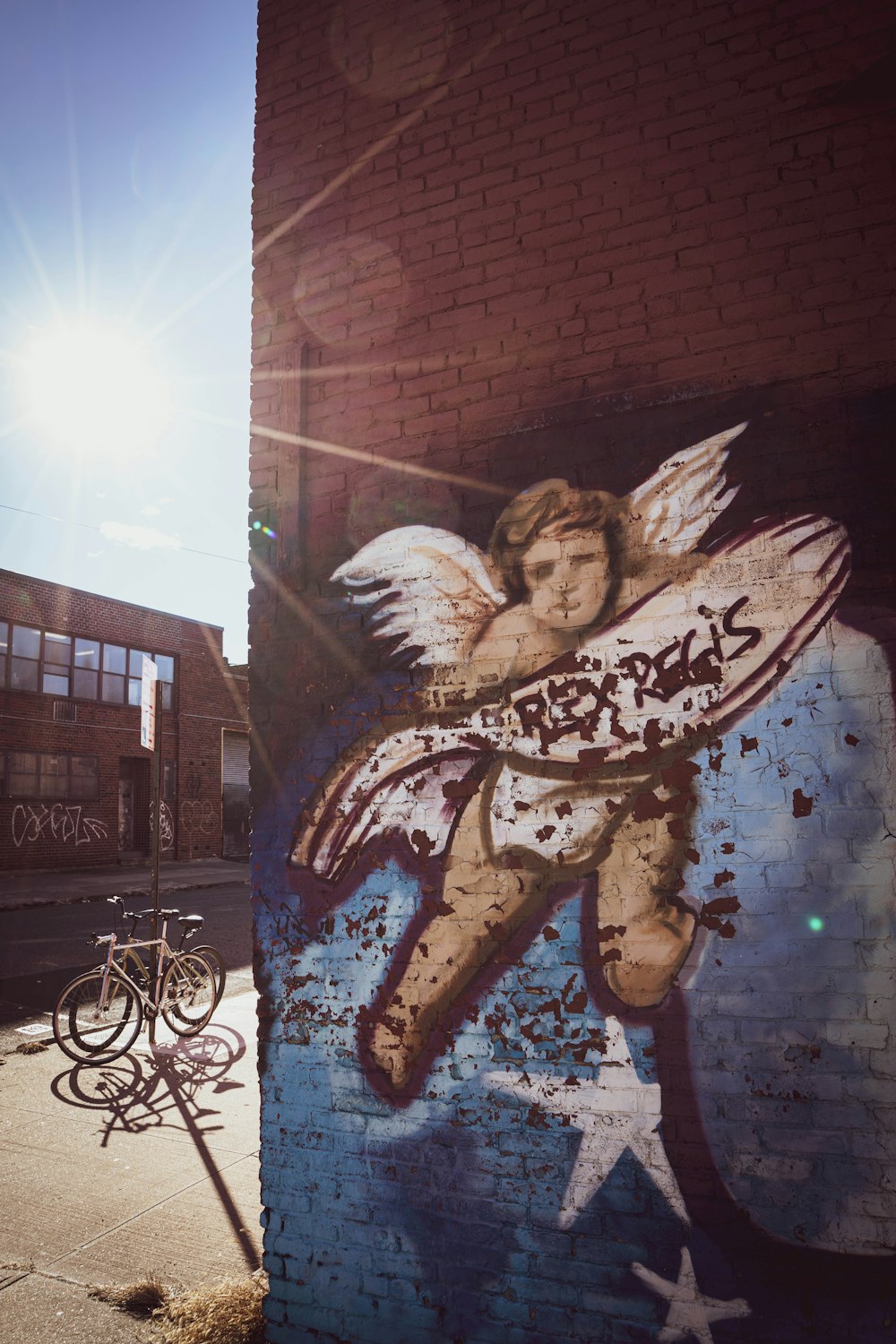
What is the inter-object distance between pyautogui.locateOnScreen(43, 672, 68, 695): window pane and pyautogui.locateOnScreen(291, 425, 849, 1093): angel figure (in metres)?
22.5

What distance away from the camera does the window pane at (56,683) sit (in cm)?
2267

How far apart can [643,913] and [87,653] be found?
2452cm

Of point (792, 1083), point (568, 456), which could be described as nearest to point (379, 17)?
point (568, 456)

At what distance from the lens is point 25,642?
73.0ft

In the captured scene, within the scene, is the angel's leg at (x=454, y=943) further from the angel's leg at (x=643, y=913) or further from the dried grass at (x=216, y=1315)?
the dried grass at (x=216, y=1315)

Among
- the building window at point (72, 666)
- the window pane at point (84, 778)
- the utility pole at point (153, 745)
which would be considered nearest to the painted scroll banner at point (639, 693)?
the utility pole at point (153, 745)

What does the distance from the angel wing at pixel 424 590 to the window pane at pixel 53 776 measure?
2196cm

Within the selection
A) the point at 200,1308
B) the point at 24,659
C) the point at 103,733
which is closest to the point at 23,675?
the point at 24,659

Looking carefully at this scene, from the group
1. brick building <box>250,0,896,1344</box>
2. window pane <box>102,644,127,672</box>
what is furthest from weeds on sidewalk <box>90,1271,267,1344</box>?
window pane <box>102,644,127,672</box>

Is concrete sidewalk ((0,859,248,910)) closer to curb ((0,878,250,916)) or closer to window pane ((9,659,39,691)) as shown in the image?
curb ((0,878,250,916))

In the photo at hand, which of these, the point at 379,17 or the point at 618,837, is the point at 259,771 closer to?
the point at 618,837

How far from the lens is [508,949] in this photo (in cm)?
266

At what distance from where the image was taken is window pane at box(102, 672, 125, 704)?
24.4m

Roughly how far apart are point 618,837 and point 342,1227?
1.72m
